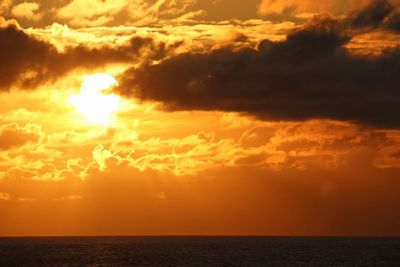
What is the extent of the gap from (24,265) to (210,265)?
145 ft

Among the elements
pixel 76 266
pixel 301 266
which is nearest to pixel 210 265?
pixel 301 266

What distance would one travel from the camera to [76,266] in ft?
509

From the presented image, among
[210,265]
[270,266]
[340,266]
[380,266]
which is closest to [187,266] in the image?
[210,265]

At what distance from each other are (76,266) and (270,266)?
1753 inches

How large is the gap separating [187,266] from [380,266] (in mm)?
45843

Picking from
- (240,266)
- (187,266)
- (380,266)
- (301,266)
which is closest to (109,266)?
(187,266)

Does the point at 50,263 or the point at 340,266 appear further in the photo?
the point at 50,263

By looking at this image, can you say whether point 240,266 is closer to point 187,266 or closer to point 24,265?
point 187,266

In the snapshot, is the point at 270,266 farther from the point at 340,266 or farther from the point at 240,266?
the point at 340,266

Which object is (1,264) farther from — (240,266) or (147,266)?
(240,266)

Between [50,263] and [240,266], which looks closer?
[240,266]

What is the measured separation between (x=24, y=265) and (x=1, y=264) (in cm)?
668

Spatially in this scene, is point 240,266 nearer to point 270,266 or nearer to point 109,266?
point 270,266

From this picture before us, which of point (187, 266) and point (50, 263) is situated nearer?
point (187, 266)
